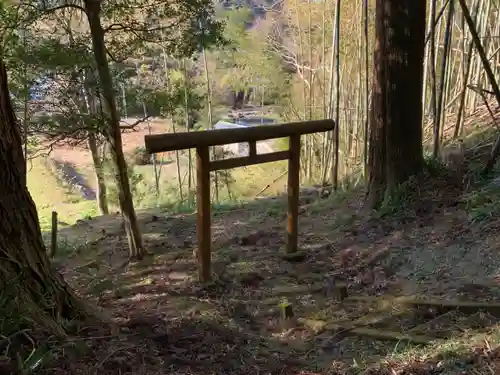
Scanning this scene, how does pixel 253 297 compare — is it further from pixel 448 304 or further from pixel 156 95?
pixel 156 95

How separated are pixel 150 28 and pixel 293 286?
8.44ft

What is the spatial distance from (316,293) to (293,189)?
1054 mm

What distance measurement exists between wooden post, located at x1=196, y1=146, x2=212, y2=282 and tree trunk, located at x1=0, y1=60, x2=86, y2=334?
1.54 m

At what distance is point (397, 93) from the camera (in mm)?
4199

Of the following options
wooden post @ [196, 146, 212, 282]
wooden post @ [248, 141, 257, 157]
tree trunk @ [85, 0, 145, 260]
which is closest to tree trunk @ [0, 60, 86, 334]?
wooden post @ [196, 146, 212, 282]

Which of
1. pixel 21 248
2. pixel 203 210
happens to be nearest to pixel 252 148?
pixel 203 210

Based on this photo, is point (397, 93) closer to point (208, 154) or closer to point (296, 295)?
point (208, 154)

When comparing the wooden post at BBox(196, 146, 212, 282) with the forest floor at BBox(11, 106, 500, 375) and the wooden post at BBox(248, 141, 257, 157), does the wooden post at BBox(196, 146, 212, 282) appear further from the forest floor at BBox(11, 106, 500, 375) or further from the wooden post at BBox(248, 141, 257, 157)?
the wooden post at BBox(248, 141, 257, 157)

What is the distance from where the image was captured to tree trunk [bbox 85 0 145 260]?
3.97 metres

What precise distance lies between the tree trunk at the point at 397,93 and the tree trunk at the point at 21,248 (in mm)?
3083

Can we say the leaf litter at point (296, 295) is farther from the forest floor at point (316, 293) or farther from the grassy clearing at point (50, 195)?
the grassy clearing at point (50, 195)

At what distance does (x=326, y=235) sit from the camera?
468 cm

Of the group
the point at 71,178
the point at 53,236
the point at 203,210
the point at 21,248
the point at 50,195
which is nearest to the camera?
the point at 21,248

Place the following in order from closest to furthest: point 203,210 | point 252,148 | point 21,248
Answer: point 21,248, point 203,210, point 252,148
